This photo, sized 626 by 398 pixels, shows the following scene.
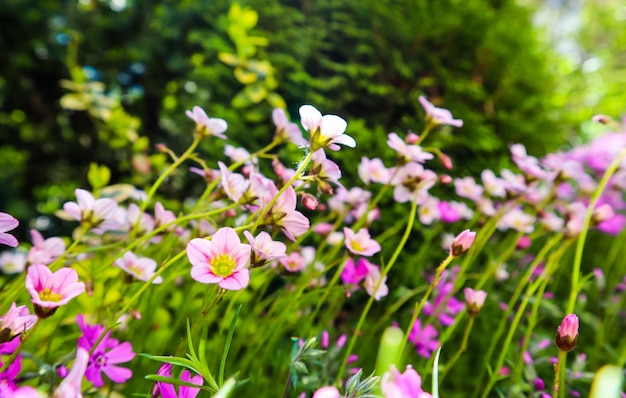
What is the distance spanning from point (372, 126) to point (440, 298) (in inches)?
25.6

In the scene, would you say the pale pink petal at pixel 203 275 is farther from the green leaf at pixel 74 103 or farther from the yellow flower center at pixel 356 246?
the green leaf at pixel 74 103

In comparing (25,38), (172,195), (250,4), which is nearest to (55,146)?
(25,38)

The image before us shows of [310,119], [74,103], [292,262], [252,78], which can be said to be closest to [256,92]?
[252,78]

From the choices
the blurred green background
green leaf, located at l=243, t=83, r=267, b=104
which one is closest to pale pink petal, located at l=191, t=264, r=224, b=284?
the blurred green background

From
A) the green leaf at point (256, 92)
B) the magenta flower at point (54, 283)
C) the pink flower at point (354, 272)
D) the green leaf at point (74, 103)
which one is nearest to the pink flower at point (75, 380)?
the magenta flower at point (54, 283)

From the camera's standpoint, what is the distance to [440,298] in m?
1.06

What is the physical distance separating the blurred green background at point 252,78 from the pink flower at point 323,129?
0.74 metres

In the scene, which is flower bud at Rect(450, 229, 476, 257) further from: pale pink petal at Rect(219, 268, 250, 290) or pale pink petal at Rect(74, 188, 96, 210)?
pale pink petal at Rect(74, 188, 96, 210)

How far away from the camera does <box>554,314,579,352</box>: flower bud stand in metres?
0.51

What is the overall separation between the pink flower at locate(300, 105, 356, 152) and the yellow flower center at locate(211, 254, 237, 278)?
152 mm

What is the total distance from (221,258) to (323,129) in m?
0.18

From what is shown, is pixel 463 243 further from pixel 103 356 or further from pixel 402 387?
pixel 103 356

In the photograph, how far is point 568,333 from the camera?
52 centimetres

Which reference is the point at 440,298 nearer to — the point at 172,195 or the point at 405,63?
the point at 405,63
